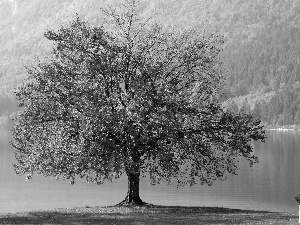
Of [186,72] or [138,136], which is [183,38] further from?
[138,136]

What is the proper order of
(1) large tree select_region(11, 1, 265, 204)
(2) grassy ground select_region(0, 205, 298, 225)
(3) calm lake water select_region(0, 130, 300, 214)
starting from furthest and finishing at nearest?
(3) calm lake water select_region(0, 130, 300, 214) → (1) large tree select_region(11, 1, 265, 204) → (2) grassy ground select_region(0, 205, 298, 225)

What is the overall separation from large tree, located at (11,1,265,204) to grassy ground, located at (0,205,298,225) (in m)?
2.89

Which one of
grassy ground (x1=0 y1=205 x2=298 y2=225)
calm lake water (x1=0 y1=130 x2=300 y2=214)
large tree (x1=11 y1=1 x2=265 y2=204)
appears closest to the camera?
grassy ground (x1=0 y1=205 x2=298 y2=225)

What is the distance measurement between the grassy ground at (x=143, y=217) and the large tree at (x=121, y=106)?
2.89 m

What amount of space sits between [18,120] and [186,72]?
14172 millimetres

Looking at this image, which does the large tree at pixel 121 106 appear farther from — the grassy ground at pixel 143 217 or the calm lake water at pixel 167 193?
the calm lake water at pixel 167 193

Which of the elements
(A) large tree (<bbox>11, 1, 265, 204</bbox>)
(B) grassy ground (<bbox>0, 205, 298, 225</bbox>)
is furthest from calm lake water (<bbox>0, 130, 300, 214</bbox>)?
(B) grassy ground (<bbox>0, 205, 298, 225</bbox>)

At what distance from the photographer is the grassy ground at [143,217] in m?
46.5

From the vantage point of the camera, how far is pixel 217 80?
5600cm

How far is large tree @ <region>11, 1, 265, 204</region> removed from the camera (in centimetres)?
5162

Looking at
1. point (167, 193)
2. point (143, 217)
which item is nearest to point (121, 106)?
point (143, 217)

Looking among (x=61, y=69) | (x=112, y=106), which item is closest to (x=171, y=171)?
(x=112, y=106)

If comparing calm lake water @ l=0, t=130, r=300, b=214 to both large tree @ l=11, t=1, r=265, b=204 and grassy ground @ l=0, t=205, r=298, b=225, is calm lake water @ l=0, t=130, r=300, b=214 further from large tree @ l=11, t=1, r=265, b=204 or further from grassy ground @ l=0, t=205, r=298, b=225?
grassy ground @ l=0, t=205, r=298, b=225

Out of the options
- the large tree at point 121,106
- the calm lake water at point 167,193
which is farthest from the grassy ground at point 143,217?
the calm lake water at point 167,193
